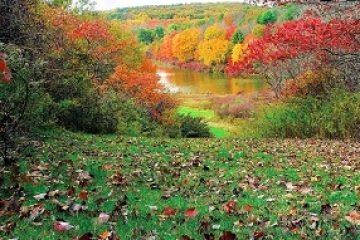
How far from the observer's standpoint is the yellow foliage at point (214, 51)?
3952 inches

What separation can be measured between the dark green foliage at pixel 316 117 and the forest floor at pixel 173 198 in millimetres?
11623

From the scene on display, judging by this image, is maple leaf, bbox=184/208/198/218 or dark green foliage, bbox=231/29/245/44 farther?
dark green foliage, bbox=231/29/245/44

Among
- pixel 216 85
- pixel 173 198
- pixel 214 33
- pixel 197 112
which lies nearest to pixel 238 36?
pixel 214 33

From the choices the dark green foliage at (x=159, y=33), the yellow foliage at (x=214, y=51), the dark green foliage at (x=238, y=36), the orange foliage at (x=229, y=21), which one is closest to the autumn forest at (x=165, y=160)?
the dark green foliage at (x=238, y=36)

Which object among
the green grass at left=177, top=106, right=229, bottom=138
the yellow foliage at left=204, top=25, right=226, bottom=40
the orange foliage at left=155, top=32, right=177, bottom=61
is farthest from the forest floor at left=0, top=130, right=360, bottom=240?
the orange foliage at left=155, top=32, right=177, bottom=61

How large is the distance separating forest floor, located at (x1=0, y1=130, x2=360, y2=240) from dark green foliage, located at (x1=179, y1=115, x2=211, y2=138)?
892 inches

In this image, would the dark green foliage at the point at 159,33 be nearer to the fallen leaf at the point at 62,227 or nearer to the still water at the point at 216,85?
the still water at the point at 216,85

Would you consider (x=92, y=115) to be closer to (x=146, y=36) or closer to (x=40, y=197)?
(x=40, y=197)

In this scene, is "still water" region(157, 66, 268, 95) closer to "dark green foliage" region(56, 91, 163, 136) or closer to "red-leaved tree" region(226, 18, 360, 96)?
"red-leaved tree" region(226, 18, 360, 96)

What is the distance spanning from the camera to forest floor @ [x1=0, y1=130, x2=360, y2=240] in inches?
175

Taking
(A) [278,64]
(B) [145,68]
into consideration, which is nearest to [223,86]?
(B) [145,68]

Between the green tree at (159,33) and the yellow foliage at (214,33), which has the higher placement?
the yellow foliage at (214,33)

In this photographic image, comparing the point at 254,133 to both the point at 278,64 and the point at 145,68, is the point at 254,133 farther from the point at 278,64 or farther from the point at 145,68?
the point at 145,68

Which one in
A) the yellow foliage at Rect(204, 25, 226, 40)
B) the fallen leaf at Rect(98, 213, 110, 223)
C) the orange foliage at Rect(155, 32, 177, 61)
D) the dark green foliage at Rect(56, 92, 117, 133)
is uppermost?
the fallen leaf at Rect(98, 213, 110, 223)
